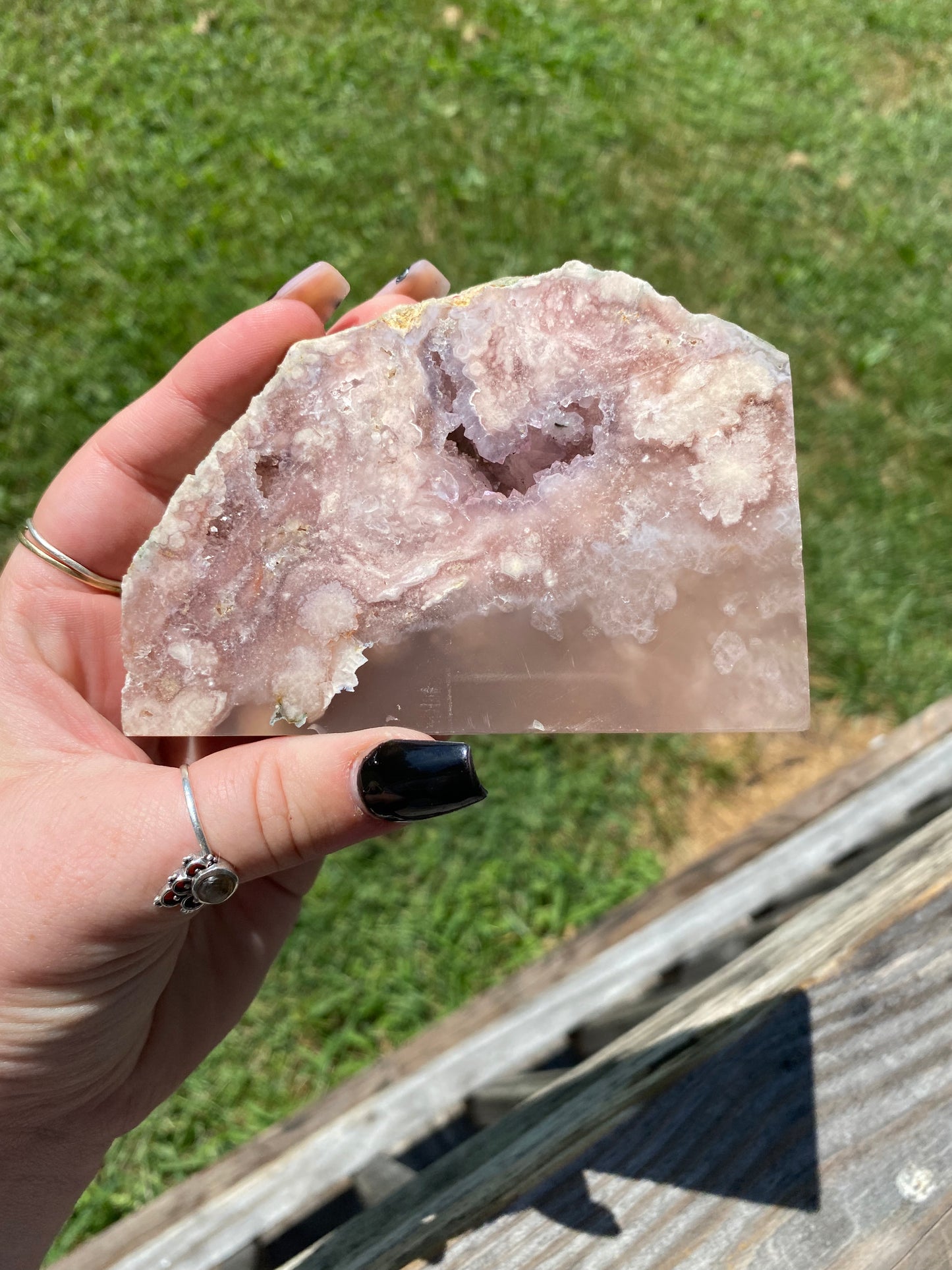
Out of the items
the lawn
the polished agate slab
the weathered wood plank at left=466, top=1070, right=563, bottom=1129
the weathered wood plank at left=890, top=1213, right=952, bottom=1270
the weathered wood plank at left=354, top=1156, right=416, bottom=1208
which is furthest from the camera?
the lawn

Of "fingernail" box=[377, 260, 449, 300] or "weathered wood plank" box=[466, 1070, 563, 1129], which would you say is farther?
"fingernail" box=[377, 260, 449, 300]

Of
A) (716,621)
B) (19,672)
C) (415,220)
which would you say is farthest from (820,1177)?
(415,220)

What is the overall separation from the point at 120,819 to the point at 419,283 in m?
1.38

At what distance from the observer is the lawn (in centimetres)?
348

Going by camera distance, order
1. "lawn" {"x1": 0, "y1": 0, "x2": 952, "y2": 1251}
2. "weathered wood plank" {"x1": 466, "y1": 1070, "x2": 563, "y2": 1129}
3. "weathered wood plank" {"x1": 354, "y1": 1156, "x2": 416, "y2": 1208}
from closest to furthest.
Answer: "weathered wood plank" {"x1": 354, "y1": 1156, "x2": 416, "y2": 1208} < "weathered wood plank" {"x1": 466, "y1": 1070, "x2": 563, "y2": 1129} < "lawn" {"x1": 0, "y1": 0, "x2": 952, "y2": 1251}

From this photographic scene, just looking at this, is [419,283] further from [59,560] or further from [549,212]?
[549,212]

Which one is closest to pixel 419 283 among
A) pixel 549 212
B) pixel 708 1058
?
pixel 708 1058

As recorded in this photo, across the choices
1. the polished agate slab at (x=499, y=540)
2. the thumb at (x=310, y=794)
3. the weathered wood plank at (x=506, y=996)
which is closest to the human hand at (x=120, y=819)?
the thumb at (x=310, y=794)

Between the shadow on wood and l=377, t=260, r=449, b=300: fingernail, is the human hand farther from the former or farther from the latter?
the shadow on wood

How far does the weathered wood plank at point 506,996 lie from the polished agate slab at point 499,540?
119cm

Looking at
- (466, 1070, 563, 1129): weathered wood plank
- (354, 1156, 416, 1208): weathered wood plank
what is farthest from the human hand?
(466, 1070, 563, 1129): weathered wood plank

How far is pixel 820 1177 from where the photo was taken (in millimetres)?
1336

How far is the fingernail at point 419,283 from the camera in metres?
2.13

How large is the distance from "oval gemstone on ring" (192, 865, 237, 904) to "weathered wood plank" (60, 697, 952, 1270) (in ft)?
3.01
